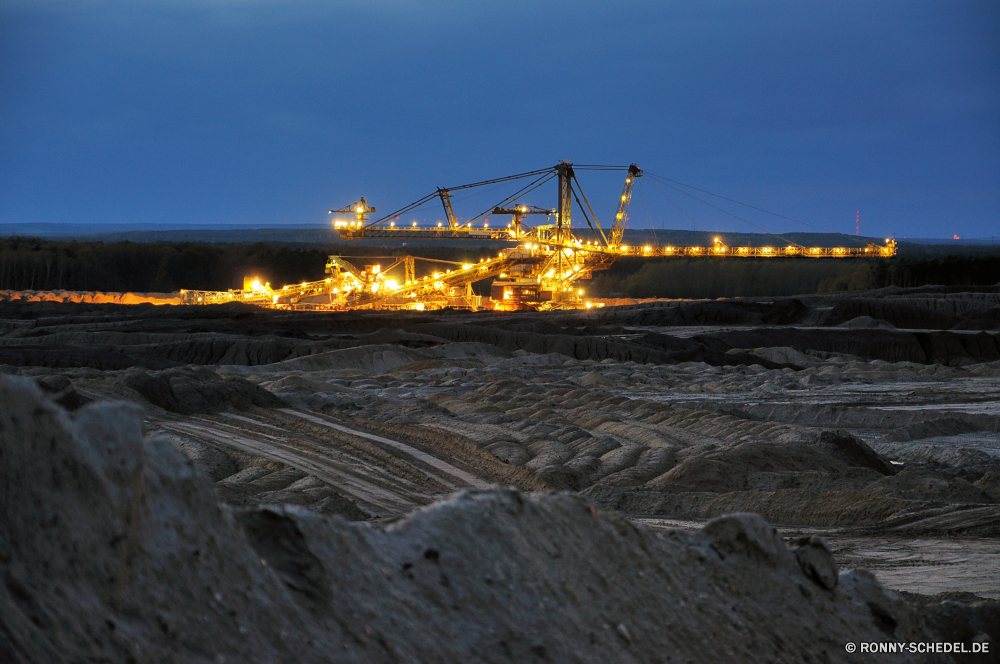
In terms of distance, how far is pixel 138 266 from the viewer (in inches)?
3105

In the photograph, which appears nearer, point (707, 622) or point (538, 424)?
point (707, 622)

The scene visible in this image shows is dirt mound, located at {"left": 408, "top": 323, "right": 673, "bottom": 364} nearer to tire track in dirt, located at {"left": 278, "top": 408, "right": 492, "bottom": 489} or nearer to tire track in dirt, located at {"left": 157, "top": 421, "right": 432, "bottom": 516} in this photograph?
tire track in dirt, located at {"left": 278, "top": 408, "right": 492, "bottom": 489}

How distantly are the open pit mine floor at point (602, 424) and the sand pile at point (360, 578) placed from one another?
20 centimetres

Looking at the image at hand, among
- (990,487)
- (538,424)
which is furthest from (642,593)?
(538,424)

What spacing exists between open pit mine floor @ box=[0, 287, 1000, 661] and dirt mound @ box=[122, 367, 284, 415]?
50 millimetres

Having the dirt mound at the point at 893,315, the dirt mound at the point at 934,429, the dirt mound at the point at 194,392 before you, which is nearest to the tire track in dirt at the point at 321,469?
the dirt mound at the point at 194,392

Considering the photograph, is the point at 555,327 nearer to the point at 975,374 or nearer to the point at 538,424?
the point at 975,374

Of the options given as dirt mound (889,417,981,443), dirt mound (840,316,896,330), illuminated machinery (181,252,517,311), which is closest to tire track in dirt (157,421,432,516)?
dirt mound (889,417,981,443)

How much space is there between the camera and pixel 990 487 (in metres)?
10.2

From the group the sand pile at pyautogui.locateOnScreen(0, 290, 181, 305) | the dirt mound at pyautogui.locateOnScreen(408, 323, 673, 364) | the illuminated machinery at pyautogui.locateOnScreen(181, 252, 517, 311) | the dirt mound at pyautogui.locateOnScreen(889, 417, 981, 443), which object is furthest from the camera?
the sand pile at pyautogui.locateOnScreen(0, 290, 181, 305)

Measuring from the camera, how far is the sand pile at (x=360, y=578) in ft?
9.23

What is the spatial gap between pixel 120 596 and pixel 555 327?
107 ft

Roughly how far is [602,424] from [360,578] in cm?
1173

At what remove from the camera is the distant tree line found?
7394cm
